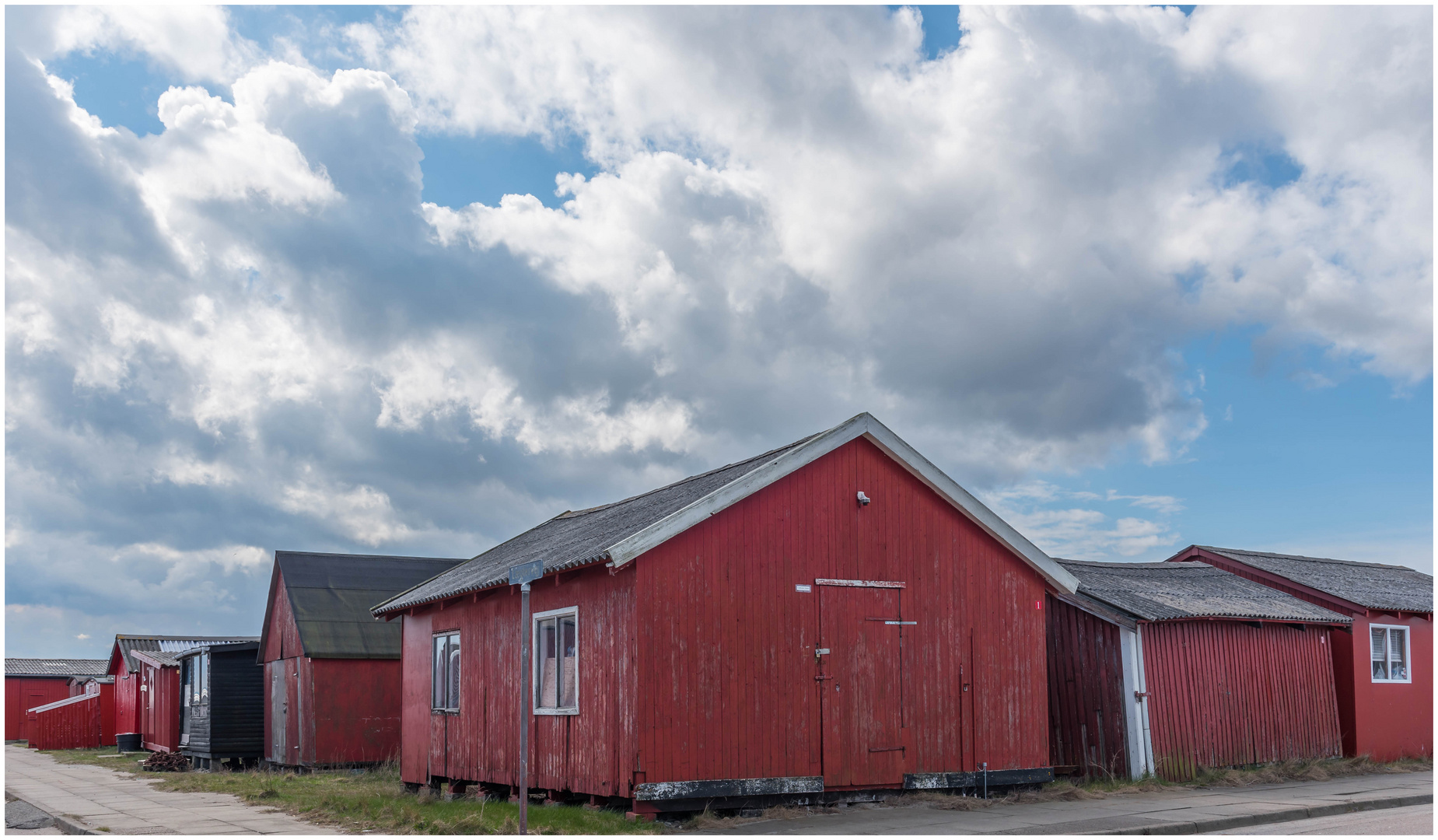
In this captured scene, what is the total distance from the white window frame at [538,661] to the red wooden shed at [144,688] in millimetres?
24181

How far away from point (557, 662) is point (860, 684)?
427 centimetres

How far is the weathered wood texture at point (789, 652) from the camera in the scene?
1445cm

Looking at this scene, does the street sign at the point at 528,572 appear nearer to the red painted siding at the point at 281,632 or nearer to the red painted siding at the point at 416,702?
the red painted siding at the point at 416,702

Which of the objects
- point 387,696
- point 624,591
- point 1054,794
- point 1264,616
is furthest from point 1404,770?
point 387,696

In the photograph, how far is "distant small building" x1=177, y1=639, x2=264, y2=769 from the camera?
31297 mm

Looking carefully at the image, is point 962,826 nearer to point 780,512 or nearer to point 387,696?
point 780,512

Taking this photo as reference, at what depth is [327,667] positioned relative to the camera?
2886 centimetres

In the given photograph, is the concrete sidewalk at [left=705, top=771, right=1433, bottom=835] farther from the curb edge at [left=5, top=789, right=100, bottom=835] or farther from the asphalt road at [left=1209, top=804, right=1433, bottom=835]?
the curb edge at [left=5, top=789, right=100, bottom=835]

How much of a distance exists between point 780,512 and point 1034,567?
192 inches

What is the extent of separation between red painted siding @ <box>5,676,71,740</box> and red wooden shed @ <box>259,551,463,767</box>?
36503 millimetres

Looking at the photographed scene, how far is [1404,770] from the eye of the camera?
21.4 m

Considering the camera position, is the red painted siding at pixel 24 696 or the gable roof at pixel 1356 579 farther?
the red painted siding at pixel 24 696

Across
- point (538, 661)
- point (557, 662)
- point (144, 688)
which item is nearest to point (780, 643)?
point (557, 662)

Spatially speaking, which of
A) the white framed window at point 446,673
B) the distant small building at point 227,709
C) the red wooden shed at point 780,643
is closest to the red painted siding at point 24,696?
the distant small building at point 227,709
